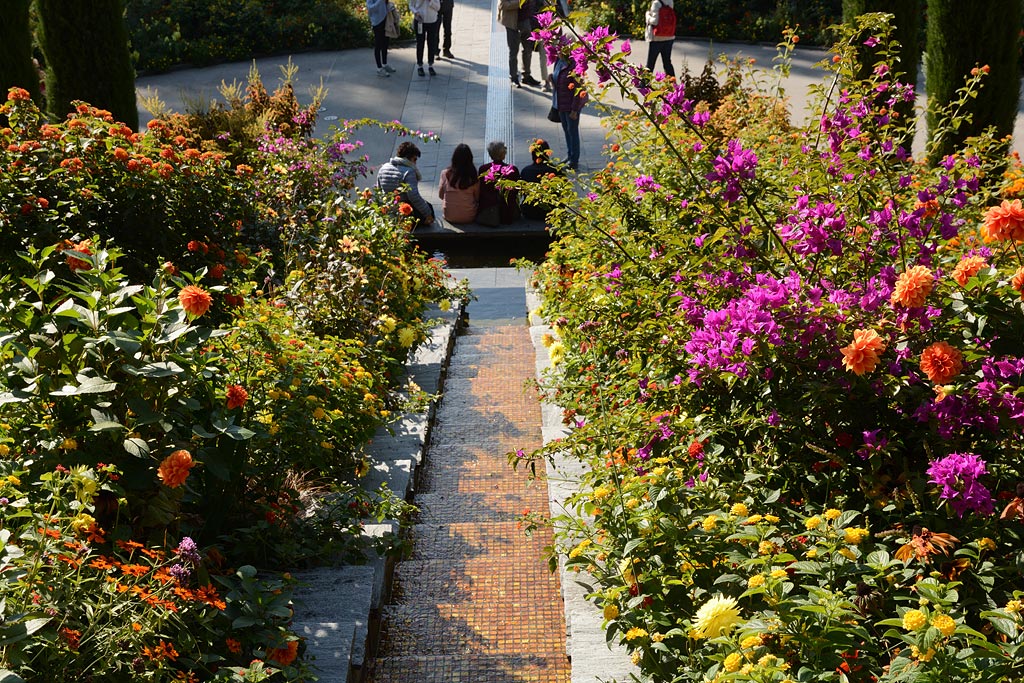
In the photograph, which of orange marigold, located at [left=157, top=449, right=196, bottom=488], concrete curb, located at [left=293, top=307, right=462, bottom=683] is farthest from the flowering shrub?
orange marigold, located at [left=157, top=449, right=196, bottom=488]

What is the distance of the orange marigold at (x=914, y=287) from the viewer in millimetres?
2178

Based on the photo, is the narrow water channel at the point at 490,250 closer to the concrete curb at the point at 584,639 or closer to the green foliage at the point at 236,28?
the concrete curb at the point at 584,639

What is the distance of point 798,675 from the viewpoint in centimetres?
188

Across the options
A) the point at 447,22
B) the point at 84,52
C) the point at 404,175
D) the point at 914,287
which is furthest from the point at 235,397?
the point at 447,22

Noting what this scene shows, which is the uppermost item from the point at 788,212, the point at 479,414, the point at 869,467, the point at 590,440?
the point at 788,212

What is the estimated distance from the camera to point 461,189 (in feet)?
30.1

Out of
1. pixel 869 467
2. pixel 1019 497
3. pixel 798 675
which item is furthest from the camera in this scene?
pixel 869 467

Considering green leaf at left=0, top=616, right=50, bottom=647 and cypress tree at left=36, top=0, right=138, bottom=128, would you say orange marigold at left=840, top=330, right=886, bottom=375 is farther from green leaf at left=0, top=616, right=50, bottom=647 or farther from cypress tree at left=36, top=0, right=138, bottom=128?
cypress tree at left=36, top=0, right=138, bottom=128

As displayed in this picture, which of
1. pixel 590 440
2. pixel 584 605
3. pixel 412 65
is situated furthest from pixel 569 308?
pixel 412 65

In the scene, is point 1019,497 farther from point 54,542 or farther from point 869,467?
point 54,542

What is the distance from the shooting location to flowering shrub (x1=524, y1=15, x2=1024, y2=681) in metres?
2.00

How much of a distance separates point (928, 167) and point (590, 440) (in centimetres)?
226

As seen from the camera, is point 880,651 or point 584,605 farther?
point 584,605

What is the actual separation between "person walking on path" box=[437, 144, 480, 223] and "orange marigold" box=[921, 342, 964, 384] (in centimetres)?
723
